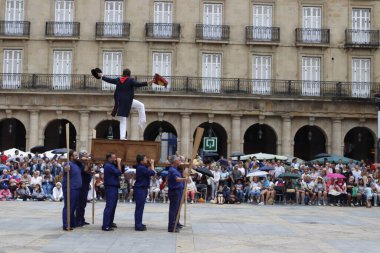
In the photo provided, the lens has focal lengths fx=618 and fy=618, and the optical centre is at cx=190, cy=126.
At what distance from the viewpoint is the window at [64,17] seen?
37469mm

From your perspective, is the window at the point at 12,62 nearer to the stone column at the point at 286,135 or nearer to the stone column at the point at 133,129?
the stone column at the point at 133,129

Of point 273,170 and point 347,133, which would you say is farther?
point 347,133

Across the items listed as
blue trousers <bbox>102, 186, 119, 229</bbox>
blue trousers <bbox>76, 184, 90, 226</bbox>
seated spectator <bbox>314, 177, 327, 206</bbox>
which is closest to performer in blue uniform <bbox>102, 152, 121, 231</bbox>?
blue trousers <bbox>102, 186, 119, 229</bbox>

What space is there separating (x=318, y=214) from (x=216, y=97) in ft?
54.3

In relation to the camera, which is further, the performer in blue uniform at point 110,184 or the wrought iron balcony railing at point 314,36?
the wrought iron balcony railing at point 314,36

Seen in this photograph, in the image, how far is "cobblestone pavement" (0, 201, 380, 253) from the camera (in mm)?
11883

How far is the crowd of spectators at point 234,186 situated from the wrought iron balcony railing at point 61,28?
38.0ft

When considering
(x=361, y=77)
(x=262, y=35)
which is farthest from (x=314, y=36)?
(x=361, y=77)

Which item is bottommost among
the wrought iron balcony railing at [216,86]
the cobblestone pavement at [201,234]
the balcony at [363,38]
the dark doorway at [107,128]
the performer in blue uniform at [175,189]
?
the cobblestone pavement at [201,234]

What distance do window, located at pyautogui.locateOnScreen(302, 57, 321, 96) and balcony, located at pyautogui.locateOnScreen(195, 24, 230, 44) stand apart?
16.5 feet

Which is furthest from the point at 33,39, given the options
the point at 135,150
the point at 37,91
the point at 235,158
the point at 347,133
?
the point at 135,150

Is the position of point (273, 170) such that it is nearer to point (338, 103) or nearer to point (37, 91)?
point (338, 103)

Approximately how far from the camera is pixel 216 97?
3678 centimetres

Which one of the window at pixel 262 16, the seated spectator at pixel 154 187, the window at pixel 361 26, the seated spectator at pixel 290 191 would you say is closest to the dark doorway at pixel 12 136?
the window at pixel 262 16
